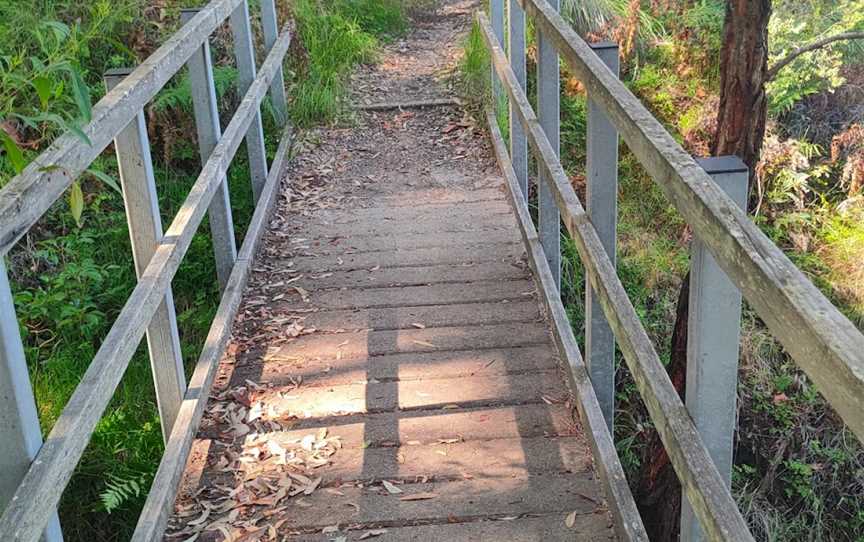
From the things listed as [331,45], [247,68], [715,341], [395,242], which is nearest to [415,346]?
[395,242]

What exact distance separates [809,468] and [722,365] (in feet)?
14.9

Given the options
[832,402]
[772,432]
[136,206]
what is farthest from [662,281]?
[832,402]

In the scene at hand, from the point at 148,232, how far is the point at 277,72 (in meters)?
3.98

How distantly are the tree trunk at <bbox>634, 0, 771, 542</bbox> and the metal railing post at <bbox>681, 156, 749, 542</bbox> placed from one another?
7.89ft

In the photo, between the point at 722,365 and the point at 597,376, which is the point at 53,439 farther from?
the point at 597,376

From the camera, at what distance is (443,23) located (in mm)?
11633

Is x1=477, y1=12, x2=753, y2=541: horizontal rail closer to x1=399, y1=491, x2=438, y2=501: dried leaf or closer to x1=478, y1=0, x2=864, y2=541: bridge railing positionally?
x1=478, y1=0, x2=864, y2=541: bridge railing

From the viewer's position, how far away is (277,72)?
24.0ft

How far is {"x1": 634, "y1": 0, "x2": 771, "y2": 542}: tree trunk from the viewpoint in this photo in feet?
15.5

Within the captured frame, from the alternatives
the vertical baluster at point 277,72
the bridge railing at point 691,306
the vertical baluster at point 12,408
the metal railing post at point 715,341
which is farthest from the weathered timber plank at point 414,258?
the vertical baluster at point 12,408

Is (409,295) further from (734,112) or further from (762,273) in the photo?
(762,273)

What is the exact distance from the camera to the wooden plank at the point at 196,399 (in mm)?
3219

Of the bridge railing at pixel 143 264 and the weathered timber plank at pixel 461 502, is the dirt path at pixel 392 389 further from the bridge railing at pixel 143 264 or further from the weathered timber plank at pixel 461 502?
the bridge railing at pixel 143 264

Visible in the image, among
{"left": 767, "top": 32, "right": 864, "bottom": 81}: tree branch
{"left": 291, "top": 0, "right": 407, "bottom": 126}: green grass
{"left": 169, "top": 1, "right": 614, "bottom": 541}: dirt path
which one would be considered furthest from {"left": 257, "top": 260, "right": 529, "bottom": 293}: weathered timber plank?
{"left": 291, "top": 0, "right": 407, "bottom": 126}: green grass
